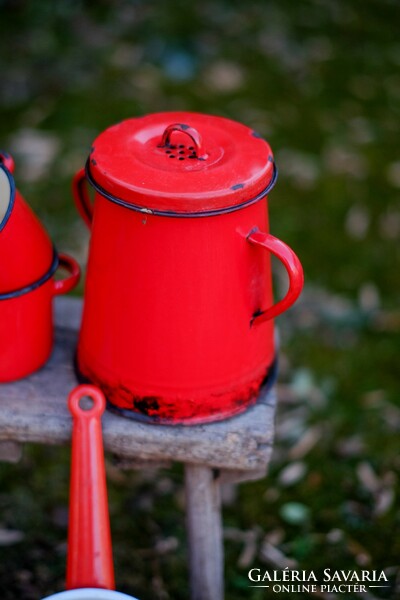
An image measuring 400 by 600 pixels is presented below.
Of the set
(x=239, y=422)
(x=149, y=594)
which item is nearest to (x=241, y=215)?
(x=239, y=422)

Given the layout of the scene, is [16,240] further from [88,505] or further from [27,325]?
[88,505]

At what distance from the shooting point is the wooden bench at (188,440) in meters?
1.17

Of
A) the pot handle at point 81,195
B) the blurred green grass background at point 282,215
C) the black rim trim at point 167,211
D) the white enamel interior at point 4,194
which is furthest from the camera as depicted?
the blurred green grass background at point 282,215

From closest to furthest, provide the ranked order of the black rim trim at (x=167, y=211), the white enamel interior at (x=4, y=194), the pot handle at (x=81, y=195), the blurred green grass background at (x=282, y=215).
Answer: the black rim trim at (x=167, y=211)
the white enamel interior at (x=4, y=194)
the pot handle at (x=81, y=195)
the blurred green grass background at (x=282, y=215)

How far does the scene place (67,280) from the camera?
127cm

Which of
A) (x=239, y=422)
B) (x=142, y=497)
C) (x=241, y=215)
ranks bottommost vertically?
(x=142, y=497)

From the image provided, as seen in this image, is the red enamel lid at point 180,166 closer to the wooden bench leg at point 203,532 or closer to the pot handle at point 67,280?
the pot handle at point 67,280

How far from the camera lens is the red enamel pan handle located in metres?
1.04

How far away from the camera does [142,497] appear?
165cm

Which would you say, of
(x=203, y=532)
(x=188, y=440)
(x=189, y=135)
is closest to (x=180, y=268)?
(x=189, y=135)

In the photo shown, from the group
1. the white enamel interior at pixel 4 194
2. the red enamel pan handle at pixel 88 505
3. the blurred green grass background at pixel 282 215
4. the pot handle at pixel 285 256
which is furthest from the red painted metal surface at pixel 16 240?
the blurred green grass background at pixel 282 215

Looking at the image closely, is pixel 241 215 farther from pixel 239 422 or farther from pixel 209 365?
pixel 239 422

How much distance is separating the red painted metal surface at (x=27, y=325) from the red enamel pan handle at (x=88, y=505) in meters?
0.14

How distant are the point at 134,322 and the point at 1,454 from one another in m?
0.37
